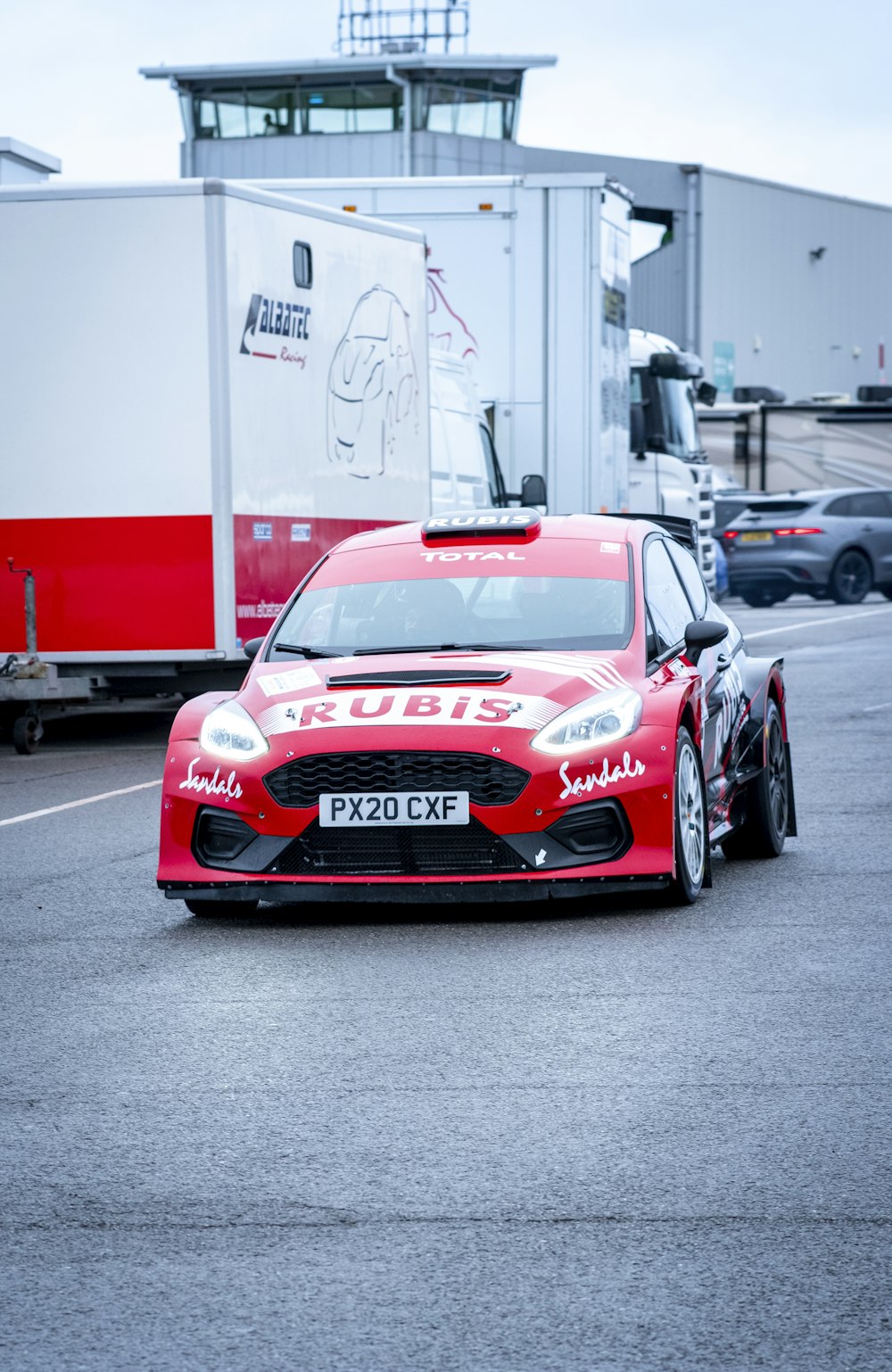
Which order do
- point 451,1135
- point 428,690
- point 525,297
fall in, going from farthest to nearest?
point 525,297 < point 428,690 < point 451,1135

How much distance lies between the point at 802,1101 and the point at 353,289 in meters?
11.8

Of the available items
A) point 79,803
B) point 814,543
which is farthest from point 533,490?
point 814,543

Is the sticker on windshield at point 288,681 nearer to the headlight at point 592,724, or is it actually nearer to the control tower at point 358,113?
the headlight at point 592,724

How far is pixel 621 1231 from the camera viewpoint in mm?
4406

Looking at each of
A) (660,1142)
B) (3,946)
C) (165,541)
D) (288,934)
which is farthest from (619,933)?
(165,541)

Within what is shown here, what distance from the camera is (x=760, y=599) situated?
110 ft

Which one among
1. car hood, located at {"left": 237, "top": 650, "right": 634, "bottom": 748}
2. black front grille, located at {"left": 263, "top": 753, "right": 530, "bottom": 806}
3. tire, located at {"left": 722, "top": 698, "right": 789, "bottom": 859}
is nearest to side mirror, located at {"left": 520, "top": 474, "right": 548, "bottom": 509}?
tire, located at {"left": 722, "top": 698, "right": 789, "bottom": 859}

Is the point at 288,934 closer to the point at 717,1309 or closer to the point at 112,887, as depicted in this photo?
the point at 112,887

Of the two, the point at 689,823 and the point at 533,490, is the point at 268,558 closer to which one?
the point at 533,490

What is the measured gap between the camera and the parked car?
31344 millimetres

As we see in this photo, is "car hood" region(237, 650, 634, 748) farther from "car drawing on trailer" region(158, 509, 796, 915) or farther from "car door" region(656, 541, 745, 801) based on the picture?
"car door" region(656, 541, 745, 801)

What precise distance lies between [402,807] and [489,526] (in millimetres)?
1956

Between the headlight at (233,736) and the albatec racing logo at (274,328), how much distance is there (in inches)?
268

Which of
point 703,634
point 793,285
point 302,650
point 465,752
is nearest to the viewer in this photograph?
point 465,752
